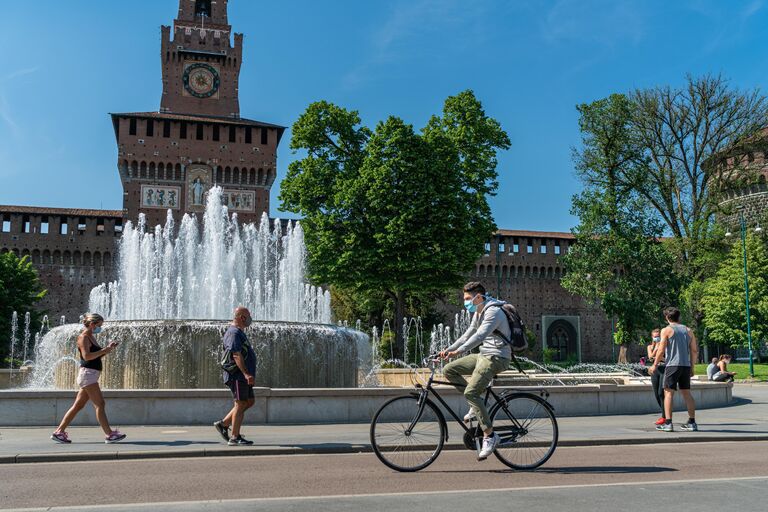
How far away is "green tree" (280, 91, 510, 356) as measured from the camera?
28141 mm

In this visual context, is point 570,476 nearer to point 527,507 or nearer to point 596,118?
point 527,507

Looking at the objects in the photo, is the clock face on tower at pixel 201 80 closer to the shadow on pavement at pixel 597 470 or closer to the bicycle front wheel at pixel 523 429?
the bicycle front wheel at pixel 523 429

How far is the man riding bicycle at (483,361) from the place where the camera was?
20.8ft

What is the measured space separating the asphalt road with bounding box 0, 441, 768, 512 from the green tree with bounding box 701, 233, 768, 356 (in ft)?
110

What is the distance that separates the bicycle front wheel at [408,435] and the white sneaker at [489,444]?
357mm

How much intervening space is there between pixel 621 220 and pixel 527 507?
107 ft

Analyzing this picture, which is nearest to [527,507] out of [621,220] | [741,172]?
[621,220]

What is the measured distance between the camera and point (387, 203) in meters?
28.3

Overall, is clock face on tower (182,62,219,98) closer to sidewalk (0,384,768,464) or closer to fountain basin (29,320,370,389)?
fountain basin (29,320,370,389)

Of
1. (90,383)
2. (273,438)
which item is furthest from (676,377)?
(90,383)

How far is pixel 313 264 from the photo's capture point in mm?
29109

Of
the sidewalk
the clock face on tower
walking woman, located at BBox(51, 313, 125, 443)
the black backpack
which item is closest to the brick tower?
the clock face on tower

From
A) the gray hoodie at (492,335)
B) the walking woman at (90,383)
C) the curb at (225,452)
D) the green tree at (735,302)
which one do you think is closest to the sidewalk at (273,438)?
the curb at (225,452)

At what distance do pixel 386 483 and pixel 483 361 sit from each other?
134 cm
